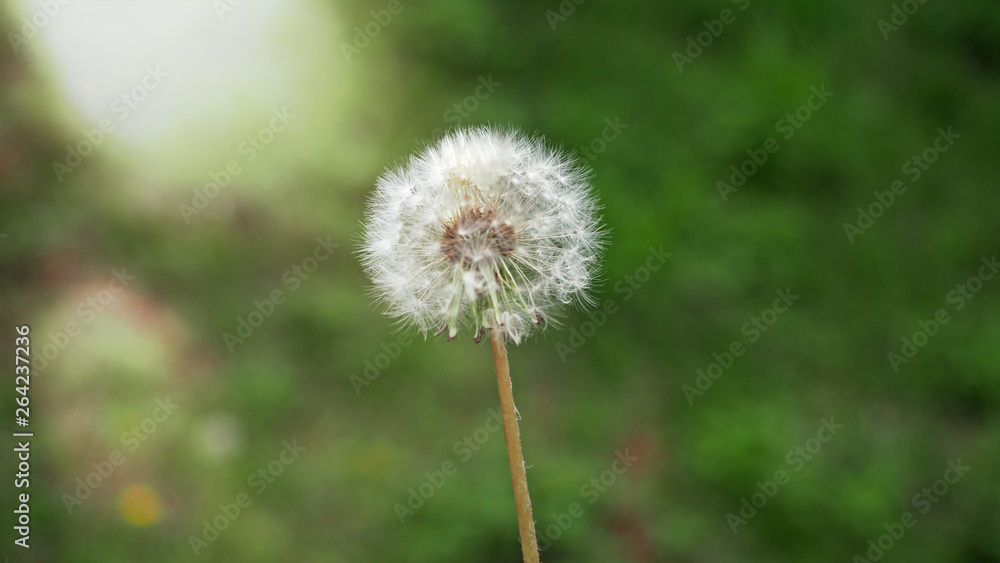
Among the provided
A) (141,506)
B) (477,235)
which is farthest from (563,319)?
(477,235)

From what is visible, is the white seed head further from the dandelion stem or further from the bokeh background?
the bokeh background

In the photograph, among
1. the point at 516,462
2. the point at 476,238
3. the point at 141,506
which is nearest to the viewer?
the point at 516,462

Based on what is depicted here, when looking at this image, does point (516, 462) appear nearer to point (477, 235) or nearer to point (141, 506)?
point (477, 235)

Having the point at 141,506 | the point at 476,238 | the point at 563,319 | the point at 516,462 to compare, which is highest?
the point at 563,319

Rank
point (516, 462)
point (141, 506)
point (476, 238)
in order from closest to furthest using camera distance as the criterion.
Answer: point (516, 462)
point (476, 238)
point (141, 506)

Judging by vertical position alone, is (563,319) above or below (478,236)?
above

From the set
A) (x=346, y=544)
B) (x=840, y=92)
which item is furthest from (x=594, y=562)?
(x=840, y=92)
